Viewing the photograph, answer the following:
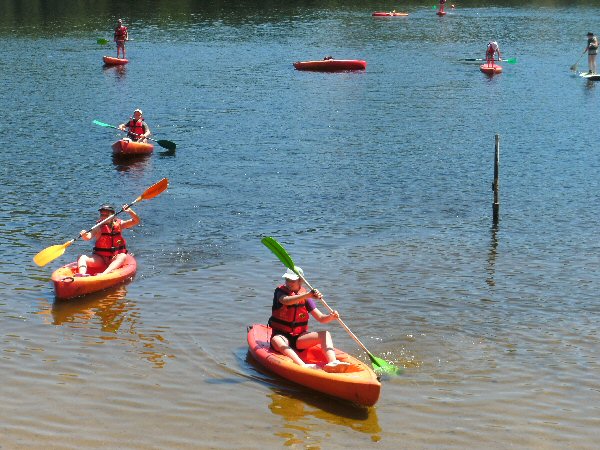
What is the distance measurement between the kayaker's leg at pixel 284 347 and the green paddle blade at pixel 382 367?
126 cm

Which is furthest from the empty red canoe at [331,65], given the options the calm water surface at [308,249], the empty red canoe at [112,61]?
the empty red canoe at [112,61]

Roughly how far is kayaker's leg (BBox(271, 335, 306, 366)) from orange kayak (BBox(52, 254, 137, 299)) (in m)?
4.86

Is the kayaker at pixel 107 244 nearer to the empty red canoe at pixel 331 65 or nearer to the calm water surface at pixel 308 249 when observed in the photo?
the calm water surface at pixel 308 249

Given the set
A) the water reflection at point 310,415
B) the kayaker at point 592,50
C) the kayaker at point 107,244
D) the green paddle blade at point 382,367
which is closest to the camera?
the water reflection at point 310,415

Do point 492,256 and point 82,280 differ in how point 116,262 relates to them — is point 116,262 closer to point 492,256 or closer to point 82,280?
point 82,280

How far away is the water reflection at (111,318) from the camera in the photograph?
1652 centimetres

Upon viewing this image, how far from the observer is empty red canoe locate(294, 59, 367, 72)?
50.8 metres

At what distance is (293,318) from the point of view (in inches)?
596

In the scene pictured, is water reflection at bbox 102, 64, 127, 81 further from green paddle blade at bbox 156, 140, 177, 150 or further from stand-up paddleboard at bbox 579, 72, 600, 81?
stand-up paddleboard at bbox 579, 72, 600, 81

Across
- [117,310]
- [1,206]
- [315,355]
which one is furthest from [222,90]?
[315,355]

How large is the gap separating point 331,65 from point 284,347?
1472 inches

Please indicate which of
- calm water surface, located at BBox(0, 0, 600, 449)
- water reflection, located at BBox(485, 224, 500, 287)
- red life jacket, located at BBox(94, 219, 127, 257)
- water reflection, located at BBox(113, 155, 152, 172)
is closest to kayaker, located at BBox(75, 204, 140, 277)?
red life jacket, located at BBox(94, 219, 127, 257)

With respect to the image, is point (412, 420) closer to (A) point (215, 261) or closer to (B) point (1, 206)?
(A) point (215, 261)

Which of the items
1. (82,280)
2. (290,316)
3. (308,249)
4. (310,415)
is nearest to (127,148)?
(308,249)
